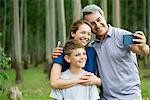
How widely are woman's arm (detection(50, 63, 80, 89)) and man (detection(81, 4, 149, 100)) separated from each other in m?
0.28

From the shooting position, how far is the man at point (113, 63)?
389cm

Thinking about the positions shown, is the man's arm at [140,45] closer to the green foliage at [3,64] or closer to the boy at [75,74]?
the boy at [75,74]

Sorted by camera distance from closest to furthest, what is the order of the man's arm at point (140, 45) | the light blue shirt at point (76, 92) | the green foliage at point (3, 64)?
the man's arm at point (140, 45) < the light blue shirt at point (76, 92) < the green foliage at point (3, 64)

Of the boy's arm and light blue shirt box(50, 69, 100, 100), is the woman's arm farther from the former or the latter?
the boy's arm

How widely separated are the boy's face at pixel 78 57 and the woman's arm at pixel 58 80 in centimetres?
13

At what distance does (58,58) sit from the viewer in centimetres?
384

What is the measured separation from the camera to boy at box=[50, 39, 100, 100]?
377 centimetres

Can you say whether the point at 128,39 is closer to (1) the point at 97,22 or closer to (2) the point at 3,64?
(1) the point at 97,22

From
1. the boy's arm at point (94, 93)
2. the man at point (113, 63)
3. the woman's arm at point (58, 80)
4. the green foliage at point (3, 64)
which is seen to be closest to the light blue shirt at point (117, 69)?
the man at point (113, 63)

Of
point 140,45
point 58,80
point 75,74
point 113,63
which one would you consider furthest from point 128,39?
point 58,80

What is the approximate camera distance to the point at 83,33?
379 cm

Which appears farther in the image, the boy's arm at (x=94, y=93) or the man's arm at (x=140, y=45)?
the boy's arm at (x=94, y=93)

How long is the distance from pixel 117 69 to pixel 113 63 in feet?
0.20

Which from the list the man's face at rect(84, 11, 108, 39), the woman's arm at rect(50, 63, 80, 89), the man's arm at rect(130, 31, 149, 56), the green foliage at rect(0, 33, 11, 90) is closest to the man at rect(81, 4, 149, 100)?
the man's face at rect(84, 11, 108, 39)
